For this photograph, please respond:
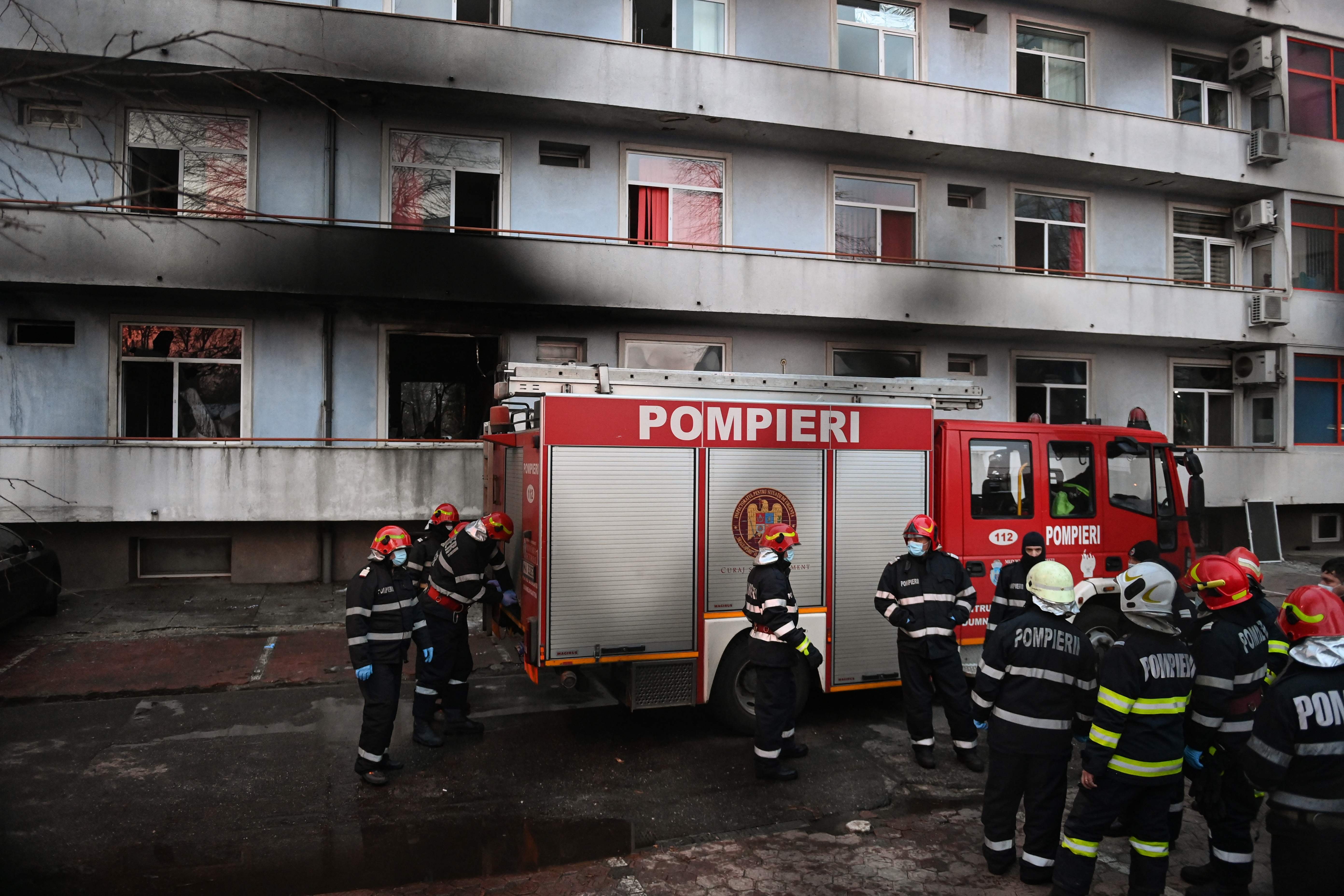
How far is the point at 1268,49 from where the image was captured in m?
16.0

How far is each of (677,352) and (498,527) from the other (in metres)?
7.41

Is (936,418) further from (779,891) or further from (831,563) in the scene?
(779,891)

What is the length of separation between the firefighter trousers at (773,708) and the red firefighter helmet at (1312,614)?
3042 mm

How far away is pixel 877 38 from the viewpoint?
14.6m

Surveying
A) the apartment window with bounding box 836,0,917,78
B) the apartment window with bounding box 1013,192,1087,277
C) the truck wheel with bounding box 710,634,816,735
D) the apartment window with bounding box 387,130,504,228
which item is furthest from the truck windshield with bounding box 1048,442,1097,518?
the apartment window with bounding box 836,0,917,78

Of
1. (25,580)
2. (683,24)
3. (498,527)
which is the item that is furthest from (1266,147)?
(25,580)

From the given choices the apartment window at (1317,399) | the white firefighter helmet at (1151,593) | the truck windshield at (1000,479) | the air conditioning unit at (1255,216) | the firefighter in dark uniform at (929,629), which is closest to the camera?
the white firefighter helmet at (1151,593)

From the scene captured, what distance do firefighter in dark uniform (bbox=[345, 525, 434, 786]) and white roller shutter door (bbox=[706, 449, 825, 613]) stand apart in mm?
2288

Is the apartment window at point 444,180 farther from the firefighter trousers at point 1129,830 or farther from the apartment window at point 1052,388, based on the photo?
the firefighter trousers at point 1129,830

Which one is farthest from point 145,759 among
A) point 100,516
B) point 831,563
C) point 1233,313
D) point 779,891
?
point 1233,313

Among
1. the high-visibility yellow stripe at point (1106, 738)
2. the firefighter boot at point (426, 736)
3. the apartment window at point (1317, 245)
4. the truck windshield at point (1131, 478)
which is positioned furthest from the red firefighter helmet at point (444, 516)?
the apartment window at point (1317, 245)

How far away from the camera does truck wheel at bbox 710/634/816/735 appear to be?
643cm

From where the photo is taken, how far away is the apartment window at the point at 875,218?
1444cm

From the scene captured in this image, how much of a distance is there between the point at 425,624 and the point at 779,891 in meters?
3.14
